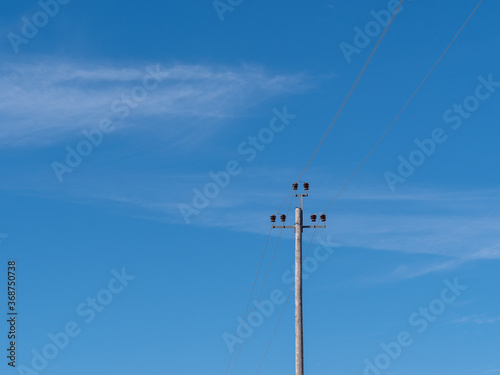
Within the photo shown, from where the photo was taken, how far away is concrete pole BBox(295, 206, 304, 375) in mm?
33969

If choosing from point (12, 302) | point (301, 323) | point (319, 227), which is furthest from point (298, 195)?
point (12, 302)

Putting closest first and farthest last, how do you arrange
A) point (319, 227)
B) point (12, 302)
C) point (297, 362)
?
1. point (297, 362)
2. point (319, 227)
3. point (12, 302)

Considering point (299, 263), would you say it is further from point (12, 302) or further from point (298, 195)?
point (12, 302)

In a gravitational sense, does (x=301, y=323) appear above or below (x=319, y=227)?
below

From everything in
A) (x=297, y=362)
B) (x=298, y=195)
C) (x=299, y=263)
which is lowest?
(x=297, y=362)

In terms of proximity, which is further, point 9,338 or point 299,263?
point 9,338

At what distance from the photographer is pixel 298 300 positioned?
34500mm

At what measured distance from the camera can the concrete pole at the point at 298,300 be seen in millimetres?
33969

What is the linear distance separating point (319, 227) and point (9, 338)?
625 inches

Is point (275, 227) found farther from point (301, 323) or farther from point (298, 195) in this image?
point (301, 323)

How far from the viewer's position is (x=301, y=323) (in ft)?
112

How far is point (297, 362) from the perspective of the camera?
3400 centimetres

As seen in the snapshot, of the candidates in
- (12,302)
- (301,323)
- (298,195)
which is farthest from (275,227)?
(12,302)

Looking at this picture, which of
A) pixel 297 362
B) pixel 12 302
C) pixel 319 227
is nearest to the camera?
pixel 297 362
